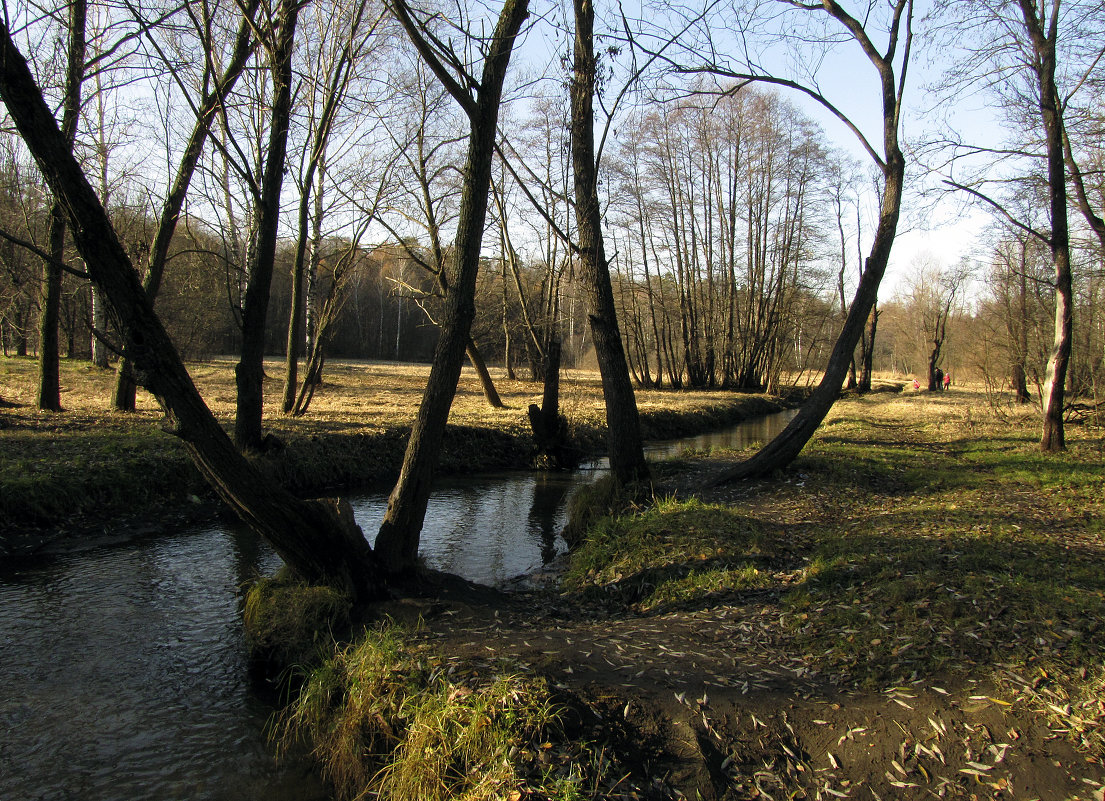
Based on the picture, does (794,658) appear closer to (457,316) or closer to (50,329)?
(457,316)

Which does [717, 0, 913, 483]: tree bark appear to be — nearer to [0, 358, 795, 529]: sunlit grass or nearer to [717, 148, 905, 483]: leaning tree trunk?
[717, 148, 905, 483]: leaning tree trunk

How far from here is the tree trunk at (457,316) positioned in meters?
5.37

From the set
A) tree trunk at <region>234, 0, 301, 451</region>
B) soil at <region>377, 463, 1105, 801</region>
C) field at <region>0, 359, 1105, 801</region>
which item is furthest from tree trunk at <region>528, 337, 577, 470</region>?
soil at <region>377, 463, 1105, 801</region>

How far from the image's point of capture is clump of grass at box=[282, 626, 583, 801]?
3.11m

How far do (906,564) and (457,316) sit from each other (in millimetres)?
4227

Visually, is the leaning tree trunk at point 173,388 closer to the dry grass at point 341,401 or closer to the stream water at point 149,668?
the stream water at point 149,668

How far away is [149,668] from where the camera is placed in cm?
485

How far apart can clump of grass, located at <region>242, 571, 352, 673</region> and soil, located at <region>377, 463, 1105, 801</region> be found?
2.78 feet

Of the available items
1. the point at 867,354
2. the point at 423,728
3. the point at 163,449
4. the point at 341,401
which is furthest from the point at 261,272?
the point at 867,354

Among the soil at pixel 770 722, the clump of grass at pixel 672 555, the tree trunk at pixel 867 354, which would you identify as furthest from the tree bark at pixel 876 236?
the tree trunk at pixel 867 354

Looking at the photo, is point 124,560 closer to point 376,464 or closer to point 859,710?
point 376,464

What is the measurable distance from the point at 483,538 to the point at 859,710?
18.6ft

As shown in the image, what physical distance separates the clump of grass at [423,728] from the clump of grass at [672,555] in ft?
7.73

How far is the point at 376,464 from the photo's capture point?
12.3 metres
